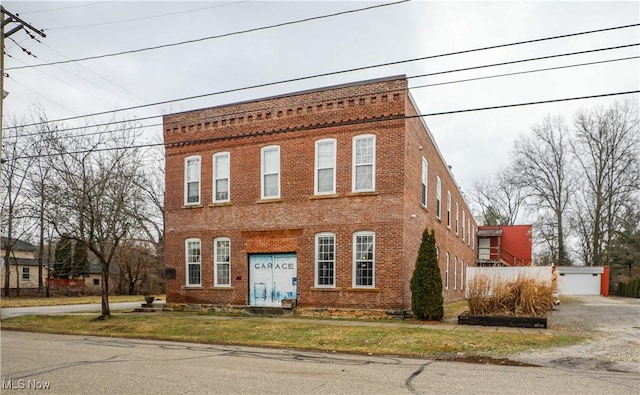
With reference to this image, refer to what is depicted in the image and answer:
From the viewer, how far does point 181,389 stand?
716 centimetres

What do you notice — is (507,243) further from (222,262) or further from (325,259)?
(222,262)

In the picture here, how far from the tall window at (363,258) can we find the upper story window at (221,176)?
6.38 m

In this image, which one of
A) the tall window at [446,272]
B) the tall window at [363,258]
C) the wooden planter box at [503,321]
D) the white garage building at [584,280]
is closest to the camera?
the wooden planter box at [503,321]

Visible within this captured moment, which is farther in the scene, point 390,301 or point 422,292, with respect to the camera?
point 390,301

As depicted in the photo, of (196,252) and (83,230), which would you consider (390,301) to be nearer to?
(196,252)

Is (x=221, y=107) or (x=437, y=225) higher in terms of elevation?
(x=221, y=107)

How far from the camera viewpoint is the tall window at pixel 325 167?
1911 cm

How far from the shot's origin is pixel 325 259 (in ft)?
62.3

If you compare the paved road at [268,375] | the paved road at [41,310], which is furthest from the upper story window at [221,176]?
the paved road at [268,375]

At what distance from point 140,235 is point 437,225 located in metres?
29.1

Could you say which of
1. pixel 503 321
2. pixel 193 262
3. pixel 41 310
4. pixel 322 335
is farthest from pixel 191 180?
pixel 503 321

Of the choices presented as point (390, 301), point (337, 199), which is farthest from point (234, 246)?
point (390, 301)

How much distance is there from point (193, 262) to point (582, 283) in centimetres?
3942

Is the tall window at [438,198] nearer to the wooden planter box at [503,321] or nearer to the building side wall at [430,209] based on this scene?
the building side wall at [430,209]
